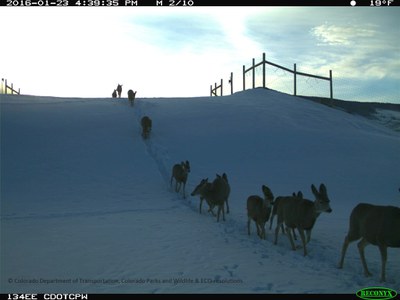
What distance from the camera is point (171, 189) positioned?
15375mm

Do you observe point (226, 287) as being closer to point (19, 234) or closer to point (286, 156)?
point (19, 234)

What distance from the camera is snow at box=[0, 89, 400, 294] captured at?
6805mm

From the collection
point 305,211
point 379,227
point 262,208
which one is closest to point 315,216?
point 305,211

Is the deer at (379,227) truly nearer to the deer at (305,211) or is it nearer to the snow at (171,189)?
the snow at (171,189)

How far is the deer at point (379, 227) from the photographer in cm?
654

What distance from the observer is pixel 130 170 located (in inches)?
689

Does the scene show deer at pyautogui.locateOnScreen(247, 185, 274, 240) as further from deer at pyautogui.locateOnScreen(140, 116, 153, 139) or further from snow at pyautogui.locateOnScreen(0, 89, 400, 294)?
deer at pyautogui.locateOnScreen(140, 116, 153, 139)

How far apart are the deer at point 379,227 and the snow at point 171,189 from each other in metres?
0.55

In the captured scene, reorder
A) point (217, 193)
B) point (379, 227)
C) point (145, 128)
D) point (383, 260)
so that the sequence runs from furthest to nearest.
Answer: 1. point (145, 128)
2. point (217, 193)
3. point (379, 227)
4. point (383, 260)

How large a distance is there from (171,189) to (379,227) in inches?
382

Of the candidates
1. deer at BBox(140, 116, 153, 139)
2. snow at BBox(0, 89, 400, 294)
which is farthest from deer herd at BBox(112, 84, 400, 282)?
deer at BBox(140, 116, 153, 139)

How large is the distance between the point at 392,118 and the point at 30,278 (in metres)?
38.5

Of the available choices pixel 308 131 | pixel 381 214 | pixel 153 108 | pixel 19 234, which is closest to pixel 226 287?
pixel 381 214

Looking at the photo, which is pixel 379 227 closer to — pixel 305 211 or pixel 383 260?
pixel 383 260
